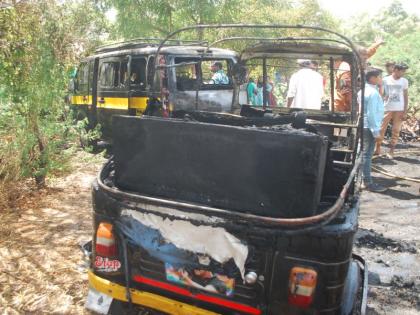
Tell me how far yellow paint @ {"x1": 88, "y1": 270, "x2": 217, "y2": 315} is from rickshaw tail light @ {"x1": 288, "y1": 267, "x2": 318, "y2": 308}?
0.46 metres

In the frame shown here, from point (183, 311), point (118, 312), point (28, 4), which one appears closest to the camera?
point (183, 311)

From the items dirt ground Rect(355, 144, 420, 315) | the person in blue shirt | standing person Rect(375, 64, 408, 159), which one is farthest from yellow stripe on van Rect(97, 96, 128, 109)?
standing person Rect(375, 64, 408, 159)

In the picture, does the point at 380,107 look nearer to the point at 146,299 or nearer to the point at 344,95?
the point at 344,95

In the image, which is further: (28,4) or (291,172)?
(28,4)

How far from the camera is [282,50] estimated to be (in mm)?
4219

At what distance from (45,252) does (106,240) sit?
179cm

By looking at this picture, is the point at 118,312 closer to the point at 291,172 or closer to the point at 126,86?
the point at 291,172

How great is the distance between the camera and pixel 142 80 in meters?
7.52

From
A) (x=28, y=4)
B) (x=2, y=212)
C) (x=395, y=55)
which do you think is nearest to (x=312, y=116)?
(x=2, y=212)

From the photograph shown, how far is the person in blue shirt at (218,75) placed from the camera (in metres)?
8.16

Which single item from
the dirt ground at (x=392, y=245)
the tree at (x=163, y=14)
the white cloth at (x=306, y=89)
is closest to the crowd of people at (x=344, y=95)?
the white cloth at (x=306, y=89)

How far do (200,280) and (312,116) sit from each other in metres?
2.58

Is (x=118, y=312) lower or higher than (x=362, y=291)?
lower

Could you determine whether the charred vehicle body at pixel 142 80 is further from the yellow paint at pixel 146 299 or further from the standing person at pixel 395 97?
the yellow paint at pixel 146 299
